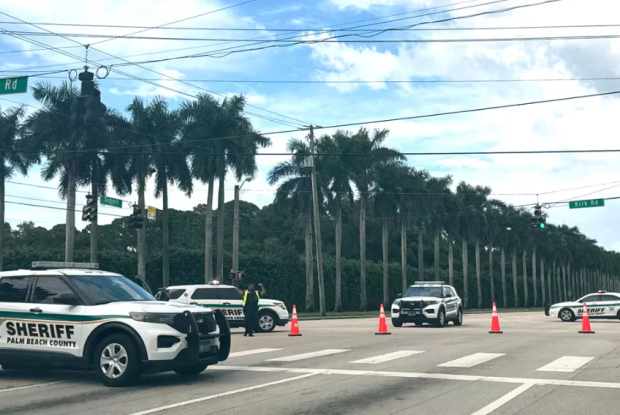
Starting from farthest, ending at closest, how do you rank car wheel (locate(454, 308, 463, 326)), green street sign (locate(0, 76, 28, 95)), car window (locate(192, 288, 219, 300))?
1. car wheel (locate(454, 308, 463, 326))
2. car window (locate(192, 288, 219, 300))
3. green street sign (locate(0, 76, 28, 95))

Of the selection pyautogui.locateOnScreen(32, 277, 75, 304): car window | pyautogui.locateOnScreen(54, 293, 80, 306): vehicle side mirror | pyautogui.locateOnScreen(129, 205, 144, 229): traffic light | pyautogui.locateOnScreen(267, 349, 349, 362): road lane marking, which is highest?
pyautogui.locateOnScreen(129, 205, 144, 229): traffic light

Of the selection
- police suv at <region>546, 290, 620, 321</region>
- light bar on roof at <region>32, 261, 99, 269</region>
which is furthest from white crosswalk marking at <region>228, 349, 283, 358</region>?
police suv at <region>546, 290, 620, 321</region>

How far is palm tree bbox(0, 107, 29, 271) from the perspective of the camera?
5103cm

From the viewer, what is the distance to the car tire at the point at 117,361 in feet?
33.7

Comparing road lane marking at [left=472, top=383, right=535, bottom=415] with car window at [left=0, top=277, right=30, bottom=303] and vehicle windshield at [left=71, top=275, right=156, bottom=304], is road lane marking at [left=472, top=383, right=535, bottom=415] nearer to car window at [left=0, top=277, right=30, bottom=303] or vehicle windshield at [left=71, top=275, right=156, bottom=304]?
vehicle windshield at [left=71, top=275, right=156, bottom=304]

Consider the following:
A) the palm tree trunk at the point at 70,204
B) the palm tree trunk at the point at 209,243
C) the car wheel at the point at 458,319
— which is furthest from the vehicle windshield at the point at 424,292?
the palm tree trunk at the point at 70,204

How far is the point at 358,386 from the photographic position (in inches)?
413

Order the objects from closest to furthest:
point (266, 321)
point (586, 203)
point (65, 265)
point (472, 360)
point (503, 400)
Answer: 1. point (503, 400)
2. point (65, 265)
3. point (472, 360)
4. point (266, 321)
5. point (586, 203)

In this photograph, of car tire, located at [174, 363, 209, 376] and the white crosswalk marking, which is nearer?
car tire, located at [174, 363, 209, 376]

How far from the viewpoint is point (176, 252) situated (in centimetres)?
5397

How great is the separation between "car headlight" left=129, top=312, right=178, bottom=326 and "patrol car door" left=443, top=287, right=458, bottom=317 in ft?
59.7

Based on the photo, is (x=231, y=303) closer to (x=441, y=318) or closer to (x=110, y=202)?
(x=441, y=318)

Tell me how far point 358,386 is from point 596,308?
25.8 meters

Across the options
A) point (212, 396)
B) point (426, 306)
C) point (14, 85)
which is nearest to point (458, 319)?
point (426, 306)
